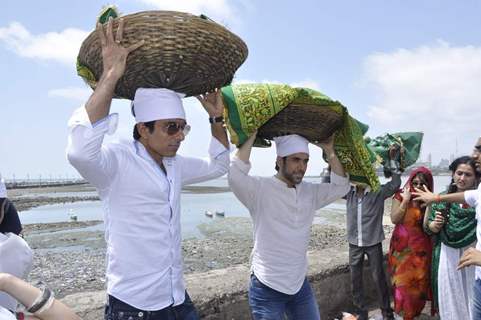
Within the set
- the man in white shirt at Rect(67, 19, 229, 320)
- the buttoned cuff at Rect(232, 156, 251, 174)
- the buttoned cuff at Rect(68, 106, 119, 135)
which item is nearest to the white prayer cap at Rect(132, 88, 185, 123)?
the man in white shirt at Rect(67, 19, 229, 320)

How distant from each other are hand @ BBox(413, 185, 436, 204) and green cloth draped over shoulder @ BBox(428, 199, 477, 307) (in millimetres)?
163

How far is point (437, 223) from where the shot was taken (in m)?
3.87

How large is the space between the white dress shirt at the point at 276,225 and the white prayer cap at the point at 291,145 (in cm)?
22

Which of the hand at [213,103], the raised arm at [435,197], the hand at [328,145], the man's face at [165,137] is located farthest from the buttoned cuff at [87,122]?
the raised arm at [435,197]

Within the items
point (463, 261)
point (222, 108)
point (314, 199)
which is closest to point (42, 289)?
point (222, 108)

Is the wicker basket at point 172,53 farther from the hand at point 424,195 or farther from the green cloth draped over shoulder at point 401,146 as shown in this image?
the green cloth draped over shoulder at point 401,146

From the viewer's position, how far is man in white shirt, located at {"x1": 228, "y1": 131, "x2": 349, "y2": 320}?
9.07 feet

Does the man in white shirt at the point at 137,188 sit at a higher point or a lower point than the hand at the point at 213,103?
lower

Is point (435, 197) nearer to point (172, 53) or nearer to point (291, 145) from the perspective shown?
point (291, 145)

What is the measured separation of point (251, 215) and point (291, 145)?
0.61 metres

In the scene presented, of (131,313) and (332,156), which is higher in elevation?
(332,156)

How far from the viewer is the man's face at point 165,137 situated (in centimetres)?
205

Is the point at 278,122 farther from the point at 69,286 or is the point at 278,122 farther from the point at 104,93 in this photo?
the point at 69,286

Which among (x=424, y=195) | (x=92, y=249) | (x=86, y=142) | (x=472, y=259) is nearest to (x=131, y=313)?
(x=86, y=142)
